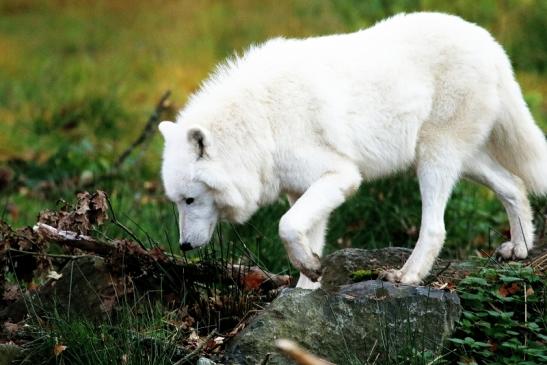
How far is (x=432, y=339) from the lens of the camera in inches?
186

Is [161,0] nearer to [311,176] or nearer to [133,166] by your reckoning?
[133,166]

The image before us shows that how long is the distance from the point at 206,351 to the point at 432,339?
3.72 ft

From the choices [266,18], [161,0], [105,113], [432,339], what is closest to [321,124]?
[432,339]

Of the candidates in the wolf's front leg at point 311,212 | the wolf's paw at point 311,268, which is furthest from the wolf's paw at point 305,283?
the wolf's paw at point 311,268

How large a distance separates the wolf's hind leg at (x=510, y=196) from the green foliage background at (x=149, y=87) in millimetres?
118

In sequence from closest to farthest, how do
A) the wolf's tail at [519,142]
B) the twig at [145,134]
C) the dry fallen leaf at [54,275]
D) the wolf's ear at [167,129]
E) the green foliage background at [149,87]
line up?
1. the dry fallen leaf at [54,275]
2. the wolf's ear at [167,129]
3. the wolf's tail at [519,142]
4. the green foliage background at [149,87]
5. the twig at [145,134]

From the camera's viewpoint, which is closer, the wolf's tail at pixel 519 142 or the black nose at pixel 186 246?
the black nose at pixel 186 246

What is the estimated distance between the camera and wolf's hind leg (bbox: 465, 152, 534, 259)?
5.87 meters

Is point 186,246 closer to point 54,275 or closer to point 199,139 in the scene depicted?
point 199,139

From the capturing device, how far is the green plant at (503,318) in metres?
4.66

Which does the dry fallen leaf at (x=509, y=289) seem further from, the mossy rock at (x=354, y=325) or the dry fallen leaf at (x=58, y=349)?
the dry fallen leaf at (x=58, y=349)

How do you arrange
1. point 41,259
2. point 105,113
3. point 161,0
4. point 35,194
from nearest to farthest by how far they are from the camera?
1. point 41,259
2. point 35,194
3. point 105,113
4. point 161,0

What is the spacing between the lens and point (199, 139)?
5.28m

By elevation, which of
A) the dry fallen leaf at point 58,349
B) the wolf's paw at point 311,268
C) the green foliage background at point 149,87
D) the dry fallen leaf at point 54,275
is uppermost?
the dry fallen leaf at point 54,275
